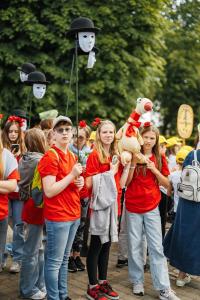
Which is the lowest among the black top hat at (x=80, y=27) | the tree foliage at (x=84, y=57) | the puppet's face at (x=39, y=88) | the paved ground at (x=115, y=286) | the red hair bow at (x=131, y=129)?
the paved ground at (x=115, y=286)

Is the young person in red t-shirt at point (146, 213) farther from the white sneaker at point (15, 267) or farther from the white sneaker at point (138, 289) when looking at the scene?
the white sneaker at point (15, 267)

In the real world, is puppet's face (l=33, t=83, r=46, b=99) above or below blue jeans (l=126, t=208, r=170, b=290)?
above

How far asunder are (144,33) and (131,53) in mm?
779

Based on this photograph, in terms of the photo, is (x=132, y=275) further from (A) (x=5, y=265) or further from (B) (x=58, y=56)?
(B) (x=58, y=56)

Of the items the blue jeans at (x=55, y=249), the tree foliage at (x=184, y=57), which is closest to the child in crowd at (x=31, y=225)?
the blue jeans at (x=55, y=249)

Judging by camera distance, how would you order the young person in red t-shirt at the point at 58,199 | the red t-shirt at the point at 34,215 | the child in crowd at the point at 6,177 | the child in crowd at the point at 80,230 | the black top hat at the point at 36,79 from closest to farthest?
the child in crowd at the point at 6,177 < the young person in red t-shirt at the point at 58,199 < the red t-shirt at the point at 34,215 < the child in crowd at the point at 80,230 < the black top hat at the point at 36,79

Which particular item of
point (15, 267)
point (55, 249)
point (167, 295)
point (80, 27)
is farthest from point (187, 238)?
point (80, 27)

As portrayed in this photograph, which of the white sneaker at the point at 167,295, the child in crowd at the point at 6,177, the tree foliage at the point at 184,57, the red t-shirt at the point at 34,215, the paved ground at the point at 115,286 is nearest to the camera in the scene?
the child in crowd at the point at 6,177

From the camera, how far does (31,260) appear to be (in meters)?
4.11

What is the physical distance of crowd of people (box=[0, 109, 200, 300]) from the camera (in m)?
3.69

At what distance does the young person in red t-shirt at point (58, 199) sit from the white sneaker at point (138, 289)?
102cm

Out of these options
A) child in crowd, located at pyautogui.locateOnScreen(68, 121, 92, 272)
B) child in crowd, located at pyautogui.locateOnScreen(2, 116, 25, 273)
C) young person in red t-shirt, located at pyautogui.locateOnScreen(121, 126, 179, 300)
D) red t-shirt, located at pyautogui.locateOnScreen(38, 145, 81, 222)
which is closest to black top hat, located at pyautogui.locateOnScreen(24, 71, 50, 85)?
child in crowd, located at pyautogui.locateOnScreen(68, 121, 92, 272)

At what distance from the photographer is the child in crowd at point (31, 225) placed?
4.07 meters

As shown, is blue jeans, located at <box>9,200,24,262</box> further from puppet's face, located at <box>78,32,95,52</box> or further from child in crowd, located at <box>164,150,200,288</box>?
puppet's face, located at <box>78,32,95,52</box>
